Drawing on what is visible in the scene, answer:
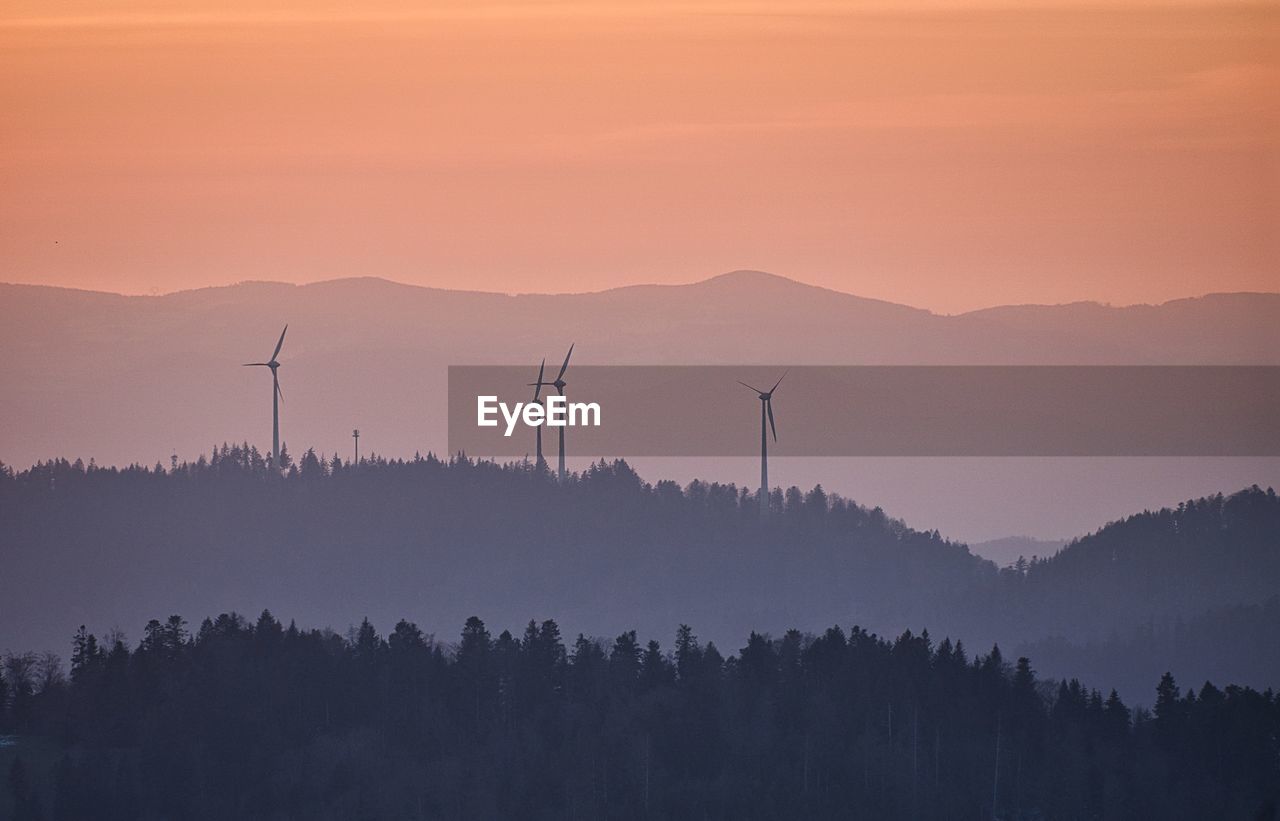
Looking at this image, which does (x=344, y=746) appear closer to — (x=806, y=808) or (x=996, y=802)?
(x=806, y=808)

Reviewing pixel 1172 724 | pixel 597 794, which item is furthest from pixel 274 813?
pixel 1172 724

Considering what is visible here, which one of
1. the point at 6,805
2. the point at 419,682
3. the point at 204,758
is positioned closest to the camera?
the point at 6,805

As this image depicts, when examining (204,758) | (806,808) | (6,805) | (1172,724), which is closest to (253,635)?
(204,758)

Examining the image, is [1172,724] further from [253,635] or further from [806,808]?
[253,635]

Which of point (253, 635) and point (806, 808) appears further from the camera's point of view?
point (253, 635)

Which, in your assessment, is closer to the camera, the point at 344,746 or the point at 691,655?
the point at 344,746

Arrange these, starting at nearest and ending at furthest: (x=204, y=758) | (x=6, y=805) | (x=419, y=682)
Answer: (x=6, y=805) → (x=204, y=758) → (x=419, y=682)
